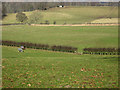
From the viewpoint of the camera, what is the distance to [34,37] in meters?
48.9

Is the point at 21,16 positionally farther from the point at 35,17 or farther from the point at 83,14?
the point at 83,14

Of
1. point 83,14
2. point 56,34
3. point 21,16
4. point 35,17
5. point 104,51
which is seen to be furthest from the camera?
point 83,14

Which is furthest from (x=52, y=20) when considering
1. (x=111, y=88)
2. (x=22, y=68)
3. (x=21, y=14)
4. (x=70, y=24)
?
(x=111, y=88)

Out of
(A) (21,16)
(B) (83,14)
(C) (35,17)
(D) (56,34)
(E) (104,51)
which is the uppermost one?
(B) (83,14)

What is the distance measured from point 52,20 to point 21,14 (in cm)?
2852

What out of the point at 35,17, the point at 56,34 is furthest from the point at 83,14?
the point at 35,17

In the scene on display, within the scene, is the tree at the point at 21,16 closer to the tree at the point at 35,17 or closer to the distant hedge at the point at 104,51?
the tree at the point at 35,17

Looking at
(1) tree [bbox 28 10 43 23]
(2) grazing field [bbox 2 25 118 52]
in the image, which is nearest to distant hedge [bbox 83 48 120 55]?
(2) grazing field [bbox 2 25 118 52]

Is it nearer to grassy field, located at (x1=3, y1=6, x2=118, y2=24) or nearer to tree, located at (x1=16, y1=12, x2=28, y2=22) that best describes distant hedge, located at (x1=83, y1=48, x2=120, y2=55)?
tree, located at (x1=16, y1=12, x2=28, y2=22)

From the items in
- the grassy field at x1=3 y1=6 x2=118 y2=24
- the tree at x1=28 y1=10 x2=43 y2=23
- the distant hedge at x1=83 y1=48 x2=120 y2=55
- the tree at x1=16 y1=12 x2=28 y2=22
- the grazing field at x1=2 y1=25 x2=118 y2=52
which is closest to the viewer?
Answer: the distant hedge at x1=83 y1=48 x2=120 y2=55

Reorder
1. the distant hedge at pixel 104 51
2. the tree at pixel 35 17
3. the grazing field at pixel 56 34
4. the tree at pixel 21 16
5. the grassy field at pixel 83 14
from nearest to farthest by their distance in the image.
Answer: the distant hedge at pixel 104 51
the tree at pixel 21 16
the tree at pixel 35 17
the grazing field at pixel 56 34
the grassy field at pixel 83 14

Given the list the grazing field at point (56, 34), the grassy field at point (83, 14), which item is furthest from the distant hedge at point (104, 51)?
the grassy field at point (83, 14)

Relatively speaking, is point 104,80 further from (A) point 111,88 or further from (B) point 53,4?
(B) point 53,4

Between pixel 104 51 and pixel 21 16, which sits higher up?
pixel 21 16
